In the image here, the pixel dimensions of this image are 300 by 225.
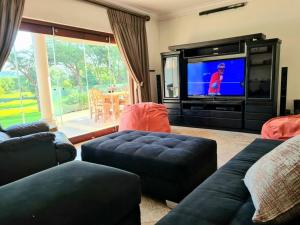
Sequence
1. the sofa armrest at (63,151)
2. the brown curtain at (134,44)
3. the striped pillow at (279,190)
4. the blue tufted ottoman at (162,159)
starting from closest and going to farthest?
the striped pillow at (279,190) → the blue tufted ottoman at (162,159) → the sofa armrest at (63,151) → the brown curtain at (134,44)

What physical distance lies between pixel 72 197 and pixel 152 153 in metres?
0.87

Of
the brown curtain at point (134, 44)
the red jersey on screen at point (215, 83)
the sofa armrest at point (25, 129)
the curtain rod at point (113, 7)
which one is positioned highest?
the curtain rod at point (113, 7)

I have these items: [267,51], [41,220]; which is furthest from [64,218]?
[267,51]

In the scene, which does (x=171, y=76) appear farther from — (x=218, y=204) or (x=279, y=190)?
(x=279, y=190)

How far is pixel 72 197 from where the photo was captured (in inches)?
45.4

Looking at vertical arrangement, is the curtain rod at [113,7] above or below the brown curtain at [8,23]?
above

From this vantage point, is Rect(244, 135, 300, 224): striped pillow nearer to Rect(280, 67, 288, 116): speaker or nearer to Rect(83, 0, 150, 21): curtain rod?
Rect(280, 67, 288, 116): speaker

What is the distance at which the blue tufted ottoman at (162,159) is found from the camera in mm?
1749

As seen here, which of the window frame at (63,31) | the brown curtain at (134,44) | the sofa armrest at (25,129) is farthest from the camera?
the brown curtain at (134,44)

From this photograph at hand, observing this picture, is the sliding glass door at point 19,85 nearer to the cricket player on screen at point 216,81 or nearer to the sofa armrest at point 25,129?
the sofa armrest at point 25,129

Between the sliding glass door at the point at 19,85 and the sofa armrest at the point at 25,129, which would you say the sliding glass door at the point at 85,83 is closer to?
the sliding glass door at the point at 19,85

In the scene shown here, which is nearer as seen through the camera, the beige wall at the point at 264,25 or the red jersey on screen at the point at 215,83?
the beige wall at the point at 264,25

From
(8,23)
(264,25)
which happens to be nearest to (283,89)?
(264,25)

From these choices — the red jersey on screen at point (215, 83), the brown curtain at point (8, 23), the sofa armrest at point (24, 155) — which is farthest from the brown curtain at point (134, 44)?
the sofa armrest at point (24, 155)
